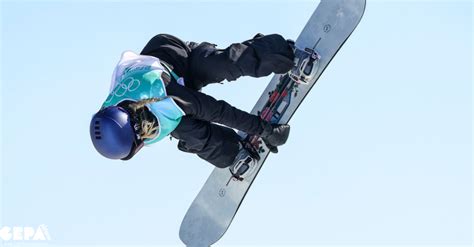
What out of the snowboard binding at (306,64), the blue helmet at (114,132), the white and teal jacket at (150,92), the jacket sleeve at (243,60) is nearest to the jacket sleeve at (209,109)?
the white and teal jacket at (150,92)

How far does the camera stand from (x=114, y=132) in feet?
26.4

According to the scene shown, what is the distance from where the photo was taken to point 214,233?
1059 centimetres

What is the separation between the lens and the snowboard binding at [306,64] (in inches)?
380

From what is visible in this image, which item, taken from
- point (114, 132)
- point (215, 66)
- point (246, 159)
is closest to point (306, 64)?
point (215, 66)

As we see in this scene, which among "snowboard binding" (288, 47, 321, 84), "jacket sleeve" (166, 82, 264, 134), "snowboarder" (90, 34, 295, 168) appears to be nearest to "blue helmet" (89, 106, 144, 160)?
"snowboarder" (90, 34, 295, 168)

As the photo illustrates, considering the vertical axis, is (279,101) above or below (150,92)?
above

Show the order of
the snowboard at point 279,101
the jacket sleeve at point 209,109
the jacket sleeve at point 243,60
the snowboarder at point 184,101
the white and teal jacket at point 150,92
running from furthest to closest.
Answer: the snowboard at point 279,101 < the jacket sleeve at point 243,60 < the jacket sleeve at point 209,109 < the white and teal jacket at point 150,92 < the snowboarder at point 184,101

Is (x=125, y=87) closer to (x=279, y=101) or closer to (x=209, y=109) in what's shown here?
(x=209, y=109)

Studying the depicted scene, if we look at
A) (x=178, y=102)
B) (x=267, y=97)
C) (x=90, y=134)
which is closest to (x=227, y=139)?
(x=267, y=97)

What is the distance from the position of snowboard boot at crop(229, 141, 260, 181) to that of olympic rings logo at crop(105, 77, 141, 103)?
218cm

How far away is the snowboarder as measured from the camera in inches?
323

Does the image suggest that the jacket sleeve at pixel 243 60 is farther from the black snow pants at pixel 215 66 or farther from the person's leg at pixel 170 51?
the person's leg at pixel 170 51

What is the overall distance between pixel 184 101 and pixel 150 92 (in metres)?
0.39

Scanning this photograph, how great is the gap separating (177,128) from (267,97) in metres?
1.77
